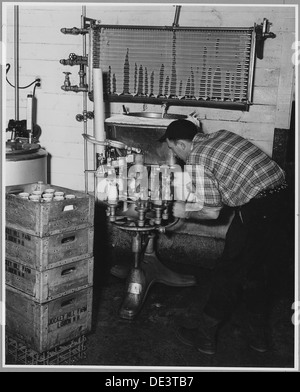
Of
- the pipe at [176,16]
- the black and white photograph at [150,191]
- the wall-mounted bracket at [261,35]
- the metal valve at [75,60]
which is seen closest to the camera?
the black and white photograph at [150,191]

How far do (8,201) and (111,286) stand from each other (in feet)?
5.08

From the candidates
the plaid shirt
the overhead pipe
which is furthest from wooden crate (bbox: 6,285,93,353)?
the overhead pipe

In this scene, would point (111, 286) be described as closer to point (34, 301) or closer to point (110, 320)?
point (110, 320)

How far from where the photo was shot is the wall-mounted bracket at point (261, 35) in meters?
3.91

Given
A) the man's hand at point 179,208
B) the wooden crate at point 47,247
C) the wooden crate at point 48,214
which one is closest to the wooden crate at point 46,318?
the wooden crate at point 47,247

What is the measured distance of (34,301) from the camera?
2.66 m

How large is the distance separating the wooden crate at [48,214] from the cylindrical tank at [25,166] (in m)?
0.97

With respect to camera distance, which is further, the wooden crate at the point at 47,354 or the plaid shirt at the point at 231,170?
the plaid shirt at the point at 231,170

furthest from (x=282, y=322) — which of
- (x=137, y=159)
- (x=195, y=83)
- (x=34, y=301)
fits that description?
(x=195, y=83)

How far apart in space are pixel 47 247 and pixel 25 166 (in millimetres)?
1471

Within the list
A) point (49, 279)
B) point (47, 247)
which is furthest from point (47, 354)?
point (47, 247)

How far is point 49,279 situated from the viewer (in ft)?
8.74

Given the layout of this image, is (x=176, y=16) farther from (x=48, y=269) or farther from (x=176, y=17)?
(x=48, y=269)

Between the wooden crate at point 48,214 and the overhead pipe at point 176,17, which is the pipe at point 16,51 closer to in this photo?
the overhead pipe at point 176,17
